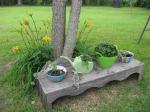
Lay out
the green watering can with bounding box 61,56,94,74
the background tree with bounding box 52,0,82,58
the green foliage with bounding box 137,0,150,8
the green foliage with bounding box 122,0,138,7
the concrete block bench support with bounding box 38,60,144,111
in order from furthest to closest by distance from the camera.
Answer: the green foliage with bounding box 122,0,138,7 → the green foliage with bounding box 137,0,150,8 → the background tree with bounding box 52,0,82,58 → the green watering can with bounding box 61,56,94,74 → the concrete block bench support with bounding box 38,60,144,111

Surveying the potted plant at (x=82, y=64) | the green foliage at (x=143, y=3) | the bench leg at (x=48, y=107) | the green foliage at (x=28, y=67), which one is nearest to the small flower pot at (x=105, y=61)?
the potted plant at (x=82, y=64)

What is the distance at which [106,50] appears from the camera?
2.28 metres

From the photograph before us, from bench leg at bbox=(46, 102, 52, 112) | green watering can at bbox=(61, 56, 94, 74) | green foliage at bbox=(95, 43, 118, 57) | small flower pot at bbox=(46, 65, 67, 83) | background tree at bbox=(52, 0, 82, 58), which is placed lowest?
bench leg at bbox=(46, 102, 52, 112)

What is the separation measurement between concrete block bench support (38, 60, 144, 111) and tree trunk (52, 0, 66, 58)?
47cm

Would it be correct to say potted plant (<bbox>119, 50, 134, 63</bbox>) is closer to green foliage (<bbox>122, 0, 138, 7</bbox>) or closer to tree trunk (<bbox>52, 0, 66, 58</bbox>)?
tree trunk (<bbox>52, 0, 66, 58</bbox>)

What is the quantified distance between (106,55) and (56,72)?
0.66 m

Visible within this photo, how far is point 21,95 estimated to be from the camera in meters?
2.22

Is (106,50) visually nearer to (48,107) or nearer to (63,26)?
(63,26)

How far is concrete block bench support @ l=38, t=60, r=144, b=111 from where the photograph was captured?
1.88m

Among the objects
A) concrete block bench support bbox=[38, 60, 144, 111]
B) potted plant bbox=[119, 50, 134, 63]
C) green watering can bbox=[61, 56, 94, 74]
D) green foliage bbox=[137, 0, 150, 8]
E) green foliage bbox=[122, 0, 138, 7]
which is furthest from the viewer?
green foliage bbox=[122, 0, 138, 7]

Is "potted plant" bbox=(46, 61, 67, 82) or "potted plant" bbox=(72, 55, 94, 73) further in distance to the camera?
"potted plant" bbox=(72, 55, 94, 73)

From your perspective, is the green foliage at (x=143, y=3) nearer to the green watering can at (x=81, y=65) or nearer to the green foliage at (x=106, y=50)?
the green foliage at (x=106, y=50)

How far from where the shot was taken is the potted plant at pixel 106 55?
7.30ft

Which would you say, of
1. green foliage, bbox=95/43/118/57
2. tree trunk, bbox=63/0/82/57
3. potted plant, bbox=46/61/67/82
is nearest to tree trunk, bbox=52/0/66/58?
tree trunk, bbox=63/0/82/57
